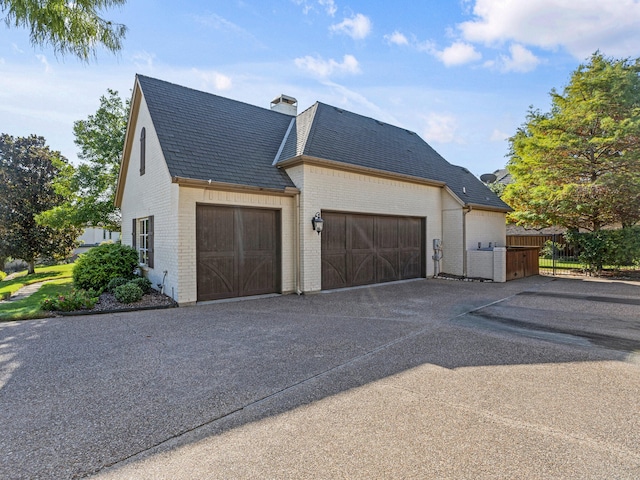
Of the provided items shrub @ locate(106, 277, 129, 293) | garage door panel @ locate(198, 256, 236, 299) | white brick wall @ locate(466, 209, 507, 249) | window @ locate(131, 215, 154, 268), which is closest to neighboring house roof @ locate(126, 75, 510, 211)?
white brick wall @ locate(466, 209, 507, 249)

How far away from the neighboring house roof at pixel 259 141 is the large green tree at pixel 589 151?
3.25 meters

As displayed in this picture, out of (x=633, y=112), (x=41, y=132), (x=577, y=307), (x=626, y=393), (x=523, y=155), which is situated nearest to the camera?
(x=626, y=393)

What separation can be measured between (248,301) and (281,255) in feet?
5.68

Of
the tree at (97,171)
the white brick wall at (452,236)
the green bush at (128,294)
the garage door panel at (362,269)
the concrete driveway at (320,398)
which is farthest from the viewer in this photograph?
the tree at (97,171)

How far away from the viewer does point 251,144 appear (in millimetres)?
10930

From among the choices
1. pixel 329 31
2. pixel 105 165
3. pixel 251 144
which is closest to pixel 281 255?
pixel 251 144

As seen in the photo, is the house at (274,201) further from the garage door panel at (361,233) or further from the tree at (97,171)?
the tree at (97,171)

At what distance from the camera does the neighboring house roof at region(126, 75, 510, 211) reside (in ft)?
30.3

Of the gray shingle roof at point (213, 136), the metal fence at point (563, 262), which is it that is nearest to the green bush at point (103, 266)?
the gray shingle roof at point (213, 136)

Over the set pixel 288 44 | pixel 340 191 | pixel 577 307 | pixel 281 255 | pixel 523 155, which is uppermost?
pixel 288 44

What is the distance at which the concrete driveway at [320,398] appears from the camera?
256 cm

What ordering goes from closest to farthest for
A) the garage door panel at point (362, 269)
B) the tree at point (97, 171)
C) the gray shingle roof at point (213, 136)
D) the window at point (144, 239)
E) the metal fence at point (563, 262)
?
the gray shingle roof at point (213, 136) < the window at point (144, 239) < the garage door panel at point (362, 269) < the metal fence at point (563, 262) < the tree at point (97, 171)

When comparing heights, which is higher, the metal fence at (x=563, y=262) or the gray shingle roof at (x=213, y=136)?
the gray shingle roof at (x=213, y=136)

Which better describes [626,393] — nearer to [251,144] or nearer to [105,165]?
[251,144]
